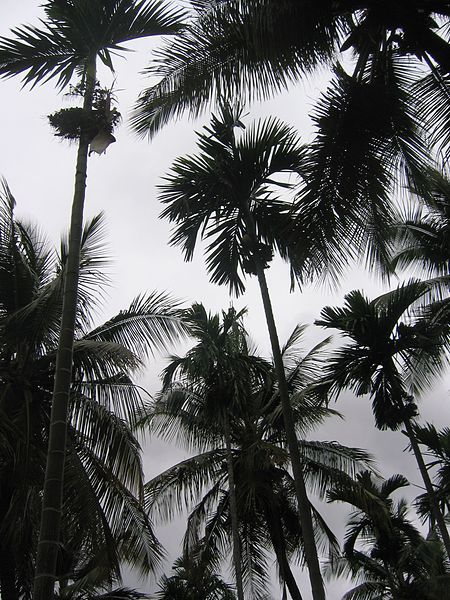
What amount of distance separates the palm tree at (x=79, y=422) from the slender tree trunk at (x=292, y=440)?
1421 millimetres

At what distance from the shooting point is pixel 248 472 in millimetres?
13055

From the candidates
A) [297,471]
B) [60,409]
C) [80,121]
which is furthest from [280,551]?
[80,121]

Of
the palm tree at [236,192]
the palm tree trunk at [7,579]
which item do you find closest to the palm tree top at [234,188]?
the palm tree at [236,192]

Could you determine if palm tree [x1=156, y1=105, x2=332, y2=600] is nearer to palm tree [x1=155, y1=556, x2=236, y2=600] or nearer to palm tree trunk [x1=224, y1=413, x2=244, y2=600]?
palm tree trunk [x1=224, y1=413, x2=244, y2=600]

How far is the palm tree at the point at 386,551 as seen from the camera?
12.1 meters

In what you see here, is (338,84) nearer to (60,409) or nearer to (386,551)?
(60,409)

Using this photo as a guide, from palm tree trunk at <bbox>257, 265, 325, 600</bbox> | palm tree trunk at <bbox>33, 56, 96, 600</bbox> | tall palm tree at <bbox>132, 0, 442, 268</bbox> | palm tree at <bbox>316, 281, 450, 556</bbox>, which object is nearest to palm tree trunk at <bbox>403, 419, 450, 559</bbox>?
palm tree at <bbox>316, 281, 450, 556</bbox>

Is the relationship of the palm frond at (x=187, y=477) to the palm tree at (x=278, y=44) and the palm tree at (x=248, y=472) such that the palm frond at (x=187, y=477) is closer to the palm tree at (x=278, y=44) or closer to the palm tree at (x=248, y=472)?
the palm tree at (x=248, y=472)

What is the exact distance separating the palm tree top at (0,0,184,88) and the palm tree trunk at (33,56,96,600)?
30 centimetres

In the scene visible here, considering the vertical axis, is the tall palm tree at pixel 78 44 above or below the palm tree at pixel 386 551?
above

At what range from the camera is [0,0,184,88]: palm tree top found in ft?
24.3

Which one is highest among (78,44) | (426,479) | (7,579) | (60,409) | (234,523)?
(78,44)

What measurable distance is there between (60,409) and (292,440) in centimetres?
367

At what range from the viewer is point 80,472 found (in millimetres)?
8406
